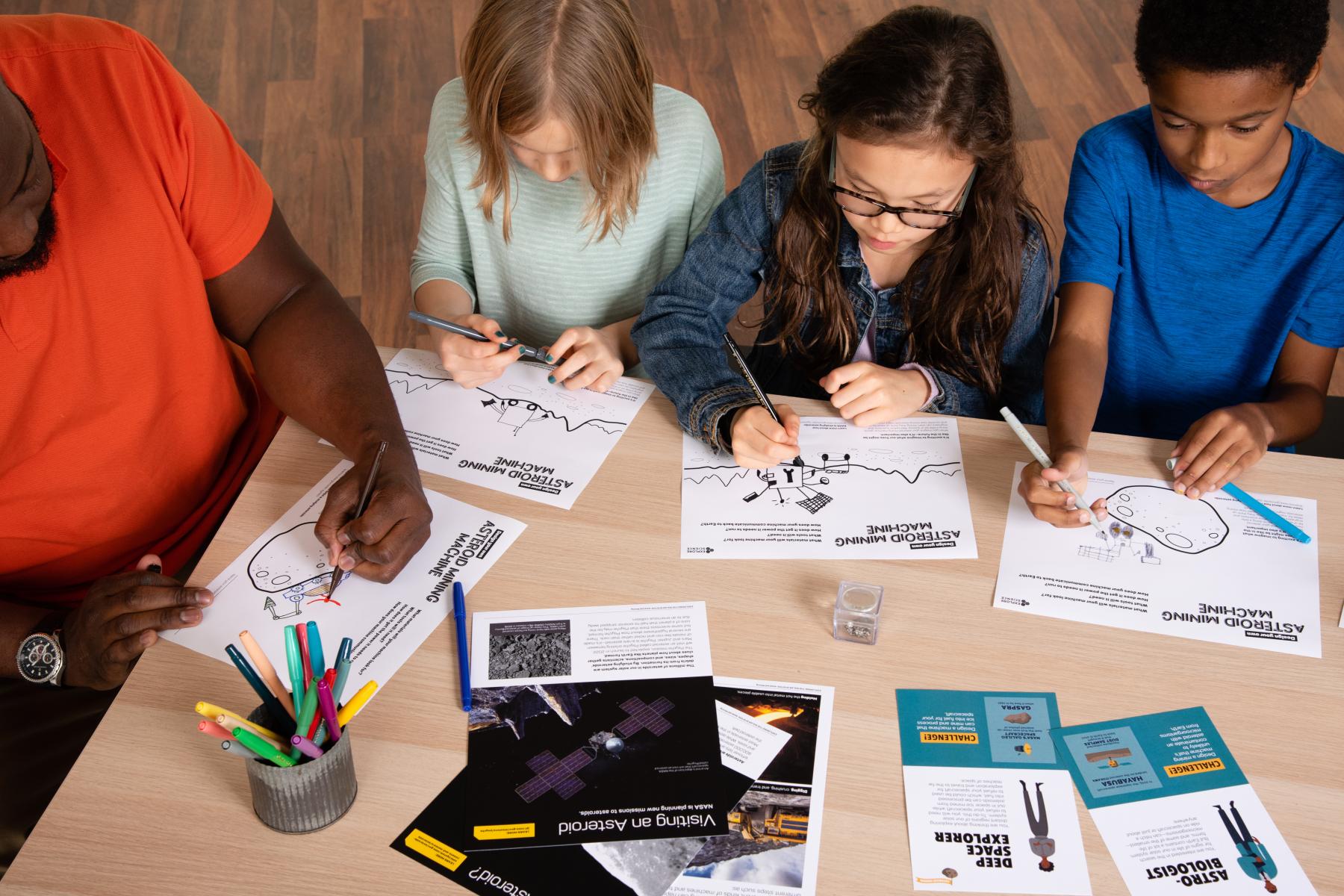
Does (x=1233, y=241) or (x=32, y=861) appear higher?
(x=1233, y=241)

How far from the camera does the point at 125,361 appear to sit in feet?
4.55

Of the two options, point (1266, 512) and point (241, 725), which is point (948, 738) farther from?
point (241, 725)

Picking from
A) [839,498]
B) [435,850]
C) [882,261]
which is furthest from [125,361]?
[882,261]

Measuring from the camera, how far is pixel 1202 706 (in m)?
1.07

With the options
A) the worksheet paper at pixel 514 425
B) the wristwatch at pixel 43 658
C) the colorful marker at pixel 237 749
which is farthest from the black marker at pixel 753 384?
the wristwatch at pixel 43 658

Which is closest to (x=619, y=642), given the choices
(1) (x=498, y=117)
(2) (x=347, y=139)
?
(1) (x=498, y=117)

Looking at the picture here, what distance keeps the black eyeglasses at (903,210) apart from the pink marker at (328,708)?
87cm

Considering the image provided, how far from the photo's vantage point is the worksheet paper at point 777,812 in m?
0.94

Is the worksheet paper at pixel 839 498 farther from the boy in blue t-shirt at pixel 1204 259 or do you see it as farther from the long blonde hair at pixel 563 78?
the long blonde hair at pixel 563 78

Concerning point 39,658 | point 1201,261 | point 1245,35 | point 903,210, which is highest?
point 1245,35

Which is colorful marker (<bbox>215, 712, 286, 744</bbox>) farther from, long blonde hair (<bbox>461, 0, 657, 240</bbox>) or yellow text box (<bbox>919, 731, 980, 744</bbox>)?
long blonde hair (<bbox>461, 0, 657, 240</bbox>)

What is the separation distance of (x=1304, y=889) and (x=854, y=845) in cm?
38

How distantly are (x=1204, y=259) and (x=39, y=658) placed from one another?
1605mm

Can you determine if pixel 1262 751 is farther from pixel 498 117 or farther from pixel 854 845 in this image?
pixel 498 117
